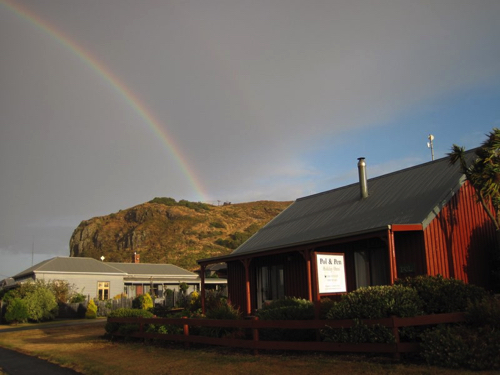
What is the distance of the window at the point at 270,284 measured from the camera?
22234mm

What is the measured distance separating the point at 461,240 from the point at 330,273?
18.1ft

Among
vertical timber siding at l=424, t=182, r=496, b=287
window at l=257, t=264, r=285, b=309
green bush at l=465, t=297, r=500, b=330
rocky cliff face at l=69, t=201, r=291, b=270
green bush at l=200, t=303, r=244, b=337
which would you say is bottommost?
green bush at l=200, t=303, r=244, b=337

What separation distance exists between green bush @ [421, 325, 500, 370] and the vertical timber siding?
5809mm

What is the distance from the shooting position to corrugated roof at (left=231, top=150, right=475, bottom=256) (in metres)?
17.0

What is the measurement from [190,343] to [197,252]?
68514 mm

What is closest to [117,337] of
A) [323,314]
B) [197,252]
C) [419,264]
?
[323,314]

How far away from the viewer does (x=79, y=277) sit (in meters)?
45.0

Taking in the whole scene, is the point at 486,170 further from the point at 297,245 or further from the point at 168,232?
the point at 168,232

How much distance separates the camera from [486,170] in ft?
50.8

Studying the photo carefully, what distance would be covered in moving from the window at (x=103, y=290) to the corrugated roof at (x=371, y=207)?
2567 centimetres

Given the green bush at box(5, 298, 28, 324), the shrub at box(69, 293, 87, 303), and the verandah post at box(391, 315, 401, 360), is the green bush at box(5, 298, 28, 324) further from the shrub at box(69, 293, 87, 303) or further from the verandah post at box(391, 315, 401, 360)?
the verandah post at box(391, 315, 401, 360)

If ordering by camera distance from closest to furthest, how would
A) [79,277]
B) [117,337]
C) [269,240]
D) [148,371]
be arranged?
[148,371]
[117,337]
[269,240]
[79,277]

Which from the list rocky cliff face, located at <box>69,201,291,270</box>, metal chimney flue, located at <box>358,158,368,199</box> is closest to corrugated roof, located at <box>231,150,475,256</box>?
metal chimney flue, located at <box>358,158,368,199</box>

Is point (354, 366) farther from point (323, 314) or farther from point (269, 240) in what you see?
point (269, 240)
